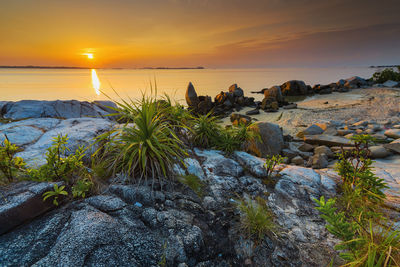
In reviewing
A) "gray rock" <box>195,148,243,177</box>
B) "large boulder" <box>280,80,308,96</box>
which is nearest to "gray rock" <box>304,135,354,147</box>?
"gray rock" <box>195,148,243,177</box>

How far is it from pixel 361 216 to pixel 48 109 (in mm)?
11186

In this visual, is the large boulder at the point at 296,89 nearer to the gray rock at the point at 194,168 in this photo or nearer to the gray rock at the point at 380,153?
the gray rock at the point at 380,153

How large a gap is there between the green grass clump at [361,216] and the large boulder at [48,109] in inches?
331

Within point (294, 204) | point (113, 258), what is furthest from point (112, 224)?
point (294, 204)

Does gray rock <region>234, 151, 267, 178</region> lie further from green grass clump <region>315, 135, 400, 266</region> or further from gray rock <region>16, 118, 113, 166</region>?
gray rock <region>16, 118, 113, 166</region>

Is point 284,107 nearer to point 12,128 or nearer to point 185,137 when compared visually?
point 185,137

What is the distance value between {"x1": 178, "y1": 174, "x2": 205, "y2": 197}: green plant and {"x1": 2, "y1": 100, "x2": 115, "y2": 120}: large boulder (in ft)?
20.8

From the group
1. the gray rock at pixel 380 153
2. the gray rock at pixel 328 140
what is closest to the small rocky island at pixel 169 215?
the gray rock at pixel 380 153

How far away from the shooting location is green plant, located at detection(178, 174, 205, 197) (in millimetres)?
3199

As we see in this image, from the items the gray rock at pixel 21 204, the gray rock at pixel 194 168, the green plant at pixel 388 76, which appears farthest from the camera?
the green plant at pixel 388 76

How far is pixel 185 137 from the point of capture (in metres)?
5.00

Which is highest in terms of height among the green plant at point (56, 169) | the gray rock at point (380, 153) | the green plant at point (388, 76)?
the green plant at point (388, 76)

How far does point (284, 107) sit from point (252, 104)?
147 inches

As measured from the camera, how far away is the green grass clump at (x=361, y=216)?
1.80 m
